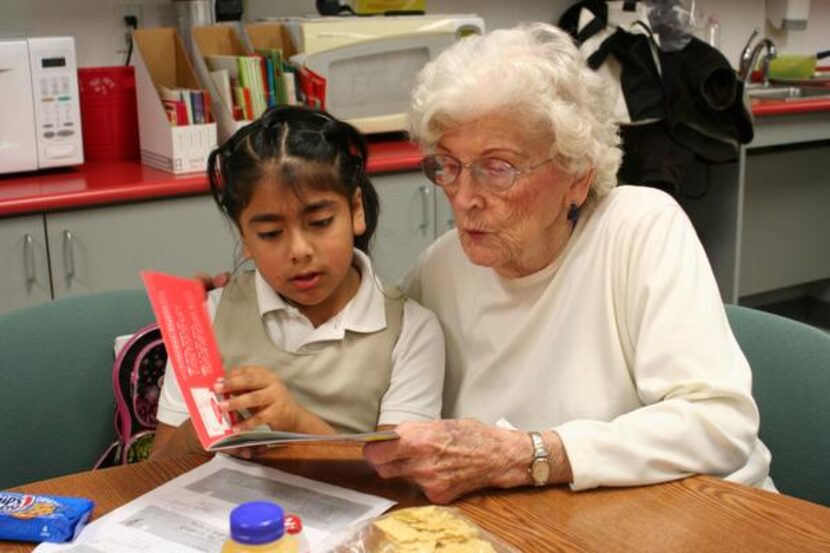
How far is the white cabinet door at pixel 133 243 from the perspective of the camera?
2.62 meters

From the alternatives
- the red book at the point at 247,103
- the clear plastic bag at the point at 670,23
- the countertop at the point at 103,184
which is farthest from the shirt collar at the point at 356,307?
the clear plastic bag at the point at 670,23

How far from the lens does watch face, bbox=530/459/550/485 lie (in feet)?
4.10

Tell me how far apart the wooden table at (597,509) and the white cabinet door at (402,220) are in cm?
176

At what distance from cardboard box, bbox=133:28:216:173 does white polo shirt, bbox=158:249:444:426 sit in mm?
1420

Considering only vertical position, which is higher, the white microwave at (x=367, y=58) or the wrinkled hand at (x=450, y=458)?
the white microwave at (x=367, y=58)

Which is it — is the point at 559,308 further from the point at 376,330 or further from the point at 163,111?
the point at 163,111

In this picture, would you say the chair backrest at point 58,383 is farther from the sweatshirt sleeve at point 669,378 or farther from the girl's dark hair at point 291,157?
the sweatshirt sleeve at point 669,378

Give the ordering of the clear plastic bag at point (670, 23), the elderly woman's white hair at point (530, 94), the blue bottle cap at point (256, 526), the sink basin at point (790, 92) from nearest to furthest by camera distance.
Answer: the blue bottle cap at point (256, 526), the elderly woman's white hair at point (530, 94), the clear plastic bag at point (670, 23), the sink basin at point (790, 92)

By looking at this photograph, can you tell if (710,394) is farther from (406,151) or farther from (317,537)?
(406,151)

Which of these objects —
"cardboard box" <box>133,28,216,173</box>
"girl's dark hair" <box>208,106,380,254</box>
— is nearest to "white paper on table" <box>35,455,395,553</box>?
"girl's dark hair" <box>208,106,380,254</box>

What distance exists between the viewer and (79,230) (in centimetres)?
263

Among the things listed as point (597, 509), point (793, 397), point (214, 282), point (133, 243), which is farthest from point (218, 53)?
point (597, 509)

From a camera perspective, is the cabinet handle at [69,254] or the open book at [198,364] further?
the cabinet handle at [69,254]

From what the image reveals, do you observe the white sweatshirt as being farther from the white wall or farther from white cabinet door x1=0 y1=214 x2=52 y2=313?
the white wall
